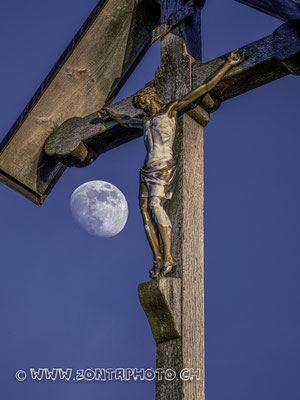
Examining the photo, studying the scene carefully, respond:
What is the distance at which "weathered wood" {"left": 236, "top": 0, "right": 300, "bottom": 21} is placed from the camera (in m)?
5.04

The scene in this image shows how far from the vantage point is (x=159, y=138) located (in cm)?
545

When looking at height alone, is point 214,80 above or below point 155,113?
above

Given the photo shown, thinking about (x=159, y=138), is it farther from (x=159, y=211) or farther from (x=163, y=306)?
(x=163, y=306)

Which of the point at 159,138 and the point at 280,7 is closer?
the point at 280,7

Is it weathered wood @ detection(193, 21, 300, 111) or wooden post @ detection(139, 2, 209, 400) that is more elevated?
weathered wood @ detection(193, 21, 300, 111)

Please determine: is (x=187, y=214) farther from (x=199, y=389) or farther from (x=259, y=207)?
(x=259, y=207)

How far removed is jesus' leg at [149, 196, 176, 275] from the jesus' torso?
264mm

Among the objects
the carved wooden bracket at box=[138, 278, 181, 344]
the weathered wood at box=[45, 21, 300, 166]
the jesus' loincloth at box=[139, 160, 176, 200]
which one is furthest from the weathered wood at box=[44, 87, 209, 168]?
the carved wooden bracket at box=[138, 278, 181, 344]

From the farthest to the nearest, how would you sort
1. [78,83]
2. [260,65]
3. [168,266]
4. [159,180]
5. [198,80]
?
[78,83]
[198,80]
[260,65]
[159,180]
[168,266]

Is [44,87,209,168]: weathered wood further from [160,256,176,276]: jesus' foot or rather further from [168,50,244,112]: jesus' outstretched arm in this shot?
[160,256,176,276]: jesus' foot

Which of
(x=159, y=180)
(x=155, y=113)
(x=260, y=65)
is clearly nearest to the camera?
(x=159, y=180)

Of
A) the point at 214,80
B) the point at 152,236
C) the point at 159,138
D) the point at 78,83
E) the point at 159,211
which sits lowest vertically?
the point at 152,236

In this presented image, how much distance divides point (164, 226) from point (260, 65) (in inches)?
50.9

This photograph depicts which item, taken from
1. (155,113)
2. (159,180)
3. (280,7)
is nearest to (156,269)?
(159,180)
